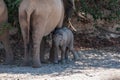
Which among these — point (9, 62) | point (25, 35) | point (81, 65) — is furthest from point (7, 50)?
point (81, 65)

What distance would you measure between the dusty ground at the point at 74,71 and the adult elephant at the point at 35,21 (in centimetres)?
42

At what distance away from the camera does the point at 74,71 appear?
838 cm

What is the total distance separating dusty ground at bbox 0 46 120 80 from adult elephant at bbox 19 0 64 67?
16.4 inches

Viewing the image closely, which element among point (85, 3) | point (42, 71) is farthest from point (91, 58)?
point (42, 71)

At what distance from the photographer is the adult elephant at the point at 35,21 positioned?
879 centimetres

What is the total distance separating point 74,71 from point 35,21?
138cm

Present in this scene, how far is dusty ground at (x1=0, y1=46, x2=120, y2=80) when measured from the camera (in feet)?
25.3

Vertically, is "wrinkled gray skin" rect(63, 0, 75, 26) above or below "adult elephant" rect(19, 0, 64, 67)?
above

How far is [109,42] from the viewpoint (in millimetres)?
12852

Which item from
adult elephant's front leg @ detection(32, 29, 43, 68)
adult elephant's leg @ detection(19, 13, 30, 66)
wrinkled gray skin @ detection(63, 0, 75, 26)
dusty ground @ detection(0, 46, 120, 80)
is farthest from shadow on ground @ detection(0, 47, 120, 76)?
wrinkled gray skin @ detection(63, 0, 75, 26)

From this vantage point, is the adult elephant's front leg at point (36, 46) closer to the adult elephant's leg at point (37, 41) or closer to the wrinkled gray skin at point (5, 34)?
the adult elephant's leg at point (37, 41)

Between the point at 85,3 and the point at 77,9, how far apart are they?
0.39 metres

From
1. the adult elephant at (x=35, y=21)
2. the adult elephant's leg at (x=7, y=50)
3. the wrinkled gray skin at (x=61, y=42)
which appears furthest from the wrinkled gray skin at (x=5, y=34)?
the wrinkled gray skin at (x=61, y=42)

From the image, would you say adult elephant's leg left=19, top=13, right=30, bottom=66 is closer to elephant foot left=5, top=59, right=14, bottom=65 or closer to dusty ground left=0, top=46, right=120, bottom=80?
dusty ground left=0, top=46, right=120, bottom=80
